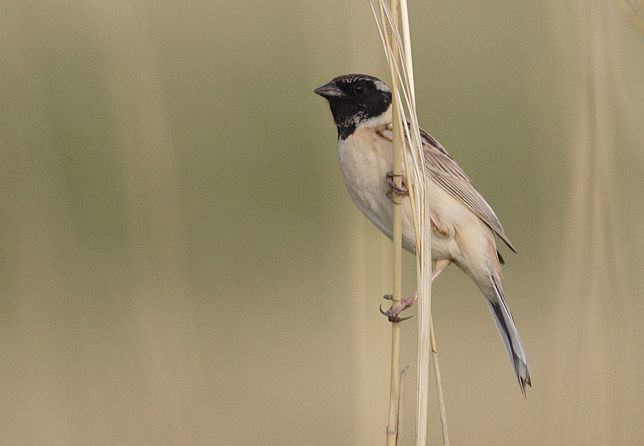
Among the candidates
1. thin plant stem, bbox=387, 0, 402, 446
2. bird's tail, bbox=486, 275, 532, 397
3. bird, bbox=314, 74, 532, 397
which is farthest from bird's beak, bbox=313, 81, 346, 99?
thin plant stem, bbox=387, 0, 402, 446

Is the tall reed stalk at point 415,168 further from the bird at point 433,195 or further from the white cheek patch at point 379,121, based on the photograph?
the white cheek patch at point 379,121

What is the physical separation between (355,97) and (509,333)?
79cm

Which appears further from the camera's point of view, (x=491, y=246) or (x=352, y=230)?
(x=491, y=246)

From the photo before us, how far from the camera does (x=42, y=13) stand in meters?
4.36

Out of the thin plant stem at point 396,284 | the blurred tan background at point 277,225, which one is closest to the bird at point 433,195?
the blurred tan background at point 277,225

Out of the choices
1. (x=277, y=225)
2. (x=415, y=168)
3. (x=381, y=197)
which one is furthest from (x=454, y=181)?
(x=277, y=225)

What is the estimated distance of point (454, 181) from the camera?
9.26 feet

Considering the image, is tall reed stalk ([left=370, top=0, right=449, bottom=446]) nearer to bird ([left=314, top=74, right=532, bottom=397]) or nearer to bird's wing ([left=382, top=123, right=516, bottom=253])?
bird ([left=314, top=74, right=532, bottom=397])

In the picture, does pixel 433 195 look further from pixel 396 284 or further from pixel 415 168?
pixel 415 168

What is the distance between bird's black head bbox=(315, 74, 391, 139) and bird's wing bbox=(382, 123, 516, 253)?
201mm

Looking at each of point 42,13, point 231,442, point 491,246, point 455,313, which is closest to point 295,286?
point 455,313

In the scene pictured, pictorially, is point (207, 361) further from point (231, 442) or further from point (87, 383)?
point (87, 383)

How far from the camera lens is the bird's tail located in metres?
2.73

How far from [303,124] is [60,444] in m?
2.59
